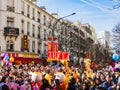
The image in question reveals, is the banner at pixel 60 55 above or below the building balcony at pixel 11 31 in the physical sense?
below

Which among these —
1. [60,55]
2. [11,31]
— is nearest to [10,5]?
[11,31]

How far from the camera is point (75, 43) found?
8250cm

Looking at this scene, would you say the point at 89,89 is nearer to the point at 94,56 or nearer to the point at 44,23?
the point at 44,23

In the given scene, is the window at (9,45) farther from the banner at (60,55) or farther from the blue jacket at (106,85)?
the blue jacket at (106,85)

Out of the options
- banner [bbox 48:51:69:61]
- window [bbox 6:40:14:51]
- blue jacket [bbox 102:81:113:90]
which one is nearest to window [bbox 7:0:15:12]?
window [bbox 6:40:14:51]

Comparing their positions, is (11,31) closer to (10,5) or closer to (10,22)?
(10,22)

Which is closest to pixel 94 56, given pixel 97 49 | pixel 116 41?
pixel 97 49

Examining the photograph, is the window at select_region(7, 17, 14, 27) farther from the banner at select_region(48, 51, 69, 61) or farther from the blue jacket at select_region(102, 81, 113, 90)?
the blue jacket at select_region(102, 81, 113, 90)

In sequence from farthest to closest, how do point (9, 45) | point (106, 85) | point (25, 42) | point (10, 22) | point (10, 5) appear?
point (25, 42), point (10, 5), point (10, 22), point (9, 45), point (106, 85)

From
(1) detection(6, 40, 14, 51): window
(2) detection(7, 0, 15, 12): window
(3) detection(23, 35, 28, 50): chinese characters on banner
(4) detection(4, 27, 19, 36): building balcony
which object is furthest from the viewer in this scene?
(3) detection(23, 35, 28, 50): chinese characters on banner

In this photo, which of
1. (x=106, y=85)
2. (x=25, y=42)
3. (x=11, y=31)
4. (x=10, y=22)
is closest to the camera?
(x=106, y=85)

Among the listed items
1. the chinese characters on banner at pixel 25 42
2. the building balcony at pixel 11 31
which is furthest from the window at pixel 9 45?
the chinese characters on banner at pixel 25 42

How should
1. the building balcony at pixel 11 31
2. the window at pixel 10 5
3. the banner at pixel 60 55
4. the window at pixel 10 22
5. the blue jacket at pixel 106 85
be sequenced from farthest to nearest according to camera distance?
the window at pixel 10 5
the window at pixel 10 22
the building balcony at pixel 11 31
the banner at pixel 60 55
the blue jacket at pixel 106 85

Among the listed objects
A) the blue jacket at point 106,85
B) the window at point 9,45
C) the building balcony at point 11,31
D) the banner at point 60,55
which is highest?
the building balcony at point 11,31
